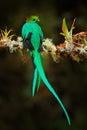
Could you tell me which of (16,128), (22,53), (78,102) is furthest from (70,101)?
(22,53)

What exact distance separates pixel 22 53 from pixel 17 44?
0.02 metres

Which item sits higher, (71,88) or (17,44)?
(17,44)

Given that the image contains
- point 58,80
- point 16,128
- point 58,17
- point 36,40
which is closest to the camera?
point 36,40

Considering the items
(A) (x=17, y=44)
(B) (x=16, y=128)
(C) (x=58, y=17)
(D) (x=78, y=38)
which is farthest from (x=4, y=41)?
(B) (x=16, y=128)

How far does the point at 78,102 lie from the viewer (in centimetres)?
255

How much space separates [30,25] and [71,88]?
1.59 metres

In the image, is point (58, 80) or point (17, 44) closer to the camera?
point (17, 44)

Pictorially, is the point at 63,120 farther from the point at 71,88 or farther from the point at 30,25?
the point at 30,25

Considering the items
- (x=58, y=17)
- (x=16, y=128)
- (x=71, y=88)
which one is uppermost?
(x=58, y=17)

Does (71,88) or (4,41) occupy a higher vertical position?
(4,41)

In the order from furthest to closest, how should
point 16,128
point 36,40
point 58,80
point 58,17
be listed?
point 16,128
point 58,80
point 58,17
point 36,40

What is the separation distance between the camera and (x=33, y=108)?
8.33ft

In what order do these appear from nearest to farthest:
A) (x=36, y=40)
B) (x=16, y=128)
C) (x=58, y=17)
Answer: (x=36, y=40) < (x=58, y=17) < (x=16, y=128)

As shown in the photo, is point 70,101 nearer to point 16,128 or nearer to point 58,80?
point 58,80
